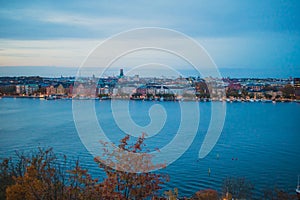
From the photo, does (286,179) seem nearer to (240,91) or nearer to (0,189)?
(0,189)

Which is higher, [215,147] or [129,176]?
[129,176]

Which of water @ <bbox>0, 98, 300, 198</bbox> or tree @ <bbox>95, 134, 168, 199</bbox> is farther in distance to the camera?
water @ <bbox>0, 98, 300, 198</bbox>

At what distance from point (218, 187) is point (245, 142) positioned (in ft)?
14.0

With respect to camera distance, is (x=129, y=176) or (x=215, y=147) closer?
(x=129, y=176)

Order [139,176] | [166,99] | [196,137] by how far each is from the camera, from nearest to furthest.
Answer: [139,176], [196,137], [166,99]

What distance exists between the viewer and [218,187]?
5410mm

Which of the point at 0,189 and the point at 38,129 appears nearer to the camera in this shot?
the point at 0,189

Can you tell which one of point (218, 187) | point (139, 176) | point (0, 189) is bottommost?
point (218, 187)

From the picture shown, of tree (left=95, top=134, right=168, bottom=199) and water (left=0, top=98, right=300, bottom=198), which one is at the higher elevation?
tree (left=95, top=134, right=168, bottom=199)

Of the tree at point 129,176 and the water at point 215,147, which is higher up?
the tree at point 129,176

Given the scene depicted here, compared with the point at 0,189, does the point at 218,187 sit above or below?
below

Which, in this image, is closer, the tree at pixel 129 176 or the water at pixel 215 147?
the tree at pixel 129 176

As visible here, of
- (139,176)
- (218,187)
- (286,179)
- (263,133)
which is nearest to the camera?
(139,176)

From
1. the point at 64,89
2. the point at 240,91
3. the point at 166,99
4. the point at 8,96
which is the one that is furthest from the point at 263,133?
the point at 8,96
